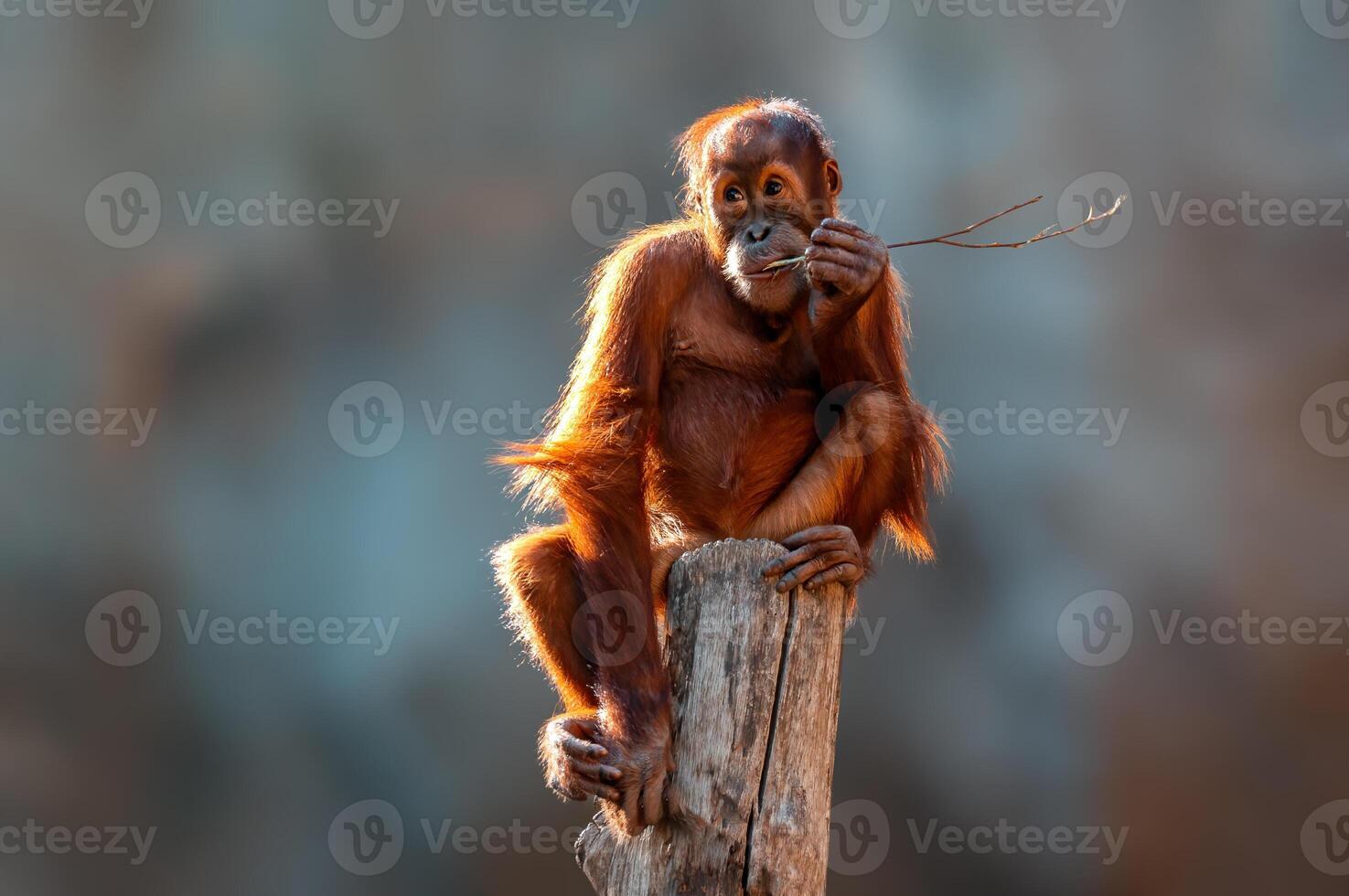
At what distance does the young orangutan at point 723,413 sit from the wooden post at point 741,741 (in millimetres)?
114

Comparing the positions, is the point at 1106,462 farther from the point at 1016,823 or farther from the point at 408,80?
the point at 408,80

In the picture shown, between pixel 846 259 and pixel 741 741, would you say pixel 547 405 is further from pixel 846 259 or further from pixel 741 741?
pixel 741 741

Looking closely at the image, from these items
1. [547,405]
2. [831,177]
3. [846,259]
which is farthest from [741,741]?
[547,405]

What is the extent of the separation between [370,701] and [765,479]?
9.18 ft

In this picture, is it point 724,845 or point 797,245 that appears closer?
point 724,845

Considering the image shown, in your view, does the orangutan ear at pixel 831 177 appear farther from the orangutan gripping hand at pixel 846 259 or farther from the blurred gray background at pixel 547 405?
the blurred gray background at pixel 547 405

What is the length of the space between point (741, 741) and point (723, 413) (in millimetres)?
947

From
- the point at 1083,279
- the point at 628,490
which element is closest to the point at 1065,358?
the point at 1083,279

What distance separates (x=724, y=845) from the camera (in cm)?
282

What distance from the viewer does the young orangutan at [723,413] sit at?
3.23m

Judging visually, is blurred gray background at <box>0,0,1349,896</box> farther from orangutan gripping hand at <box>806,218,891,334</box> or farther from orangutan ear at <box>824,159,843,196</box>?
orangutan gripping hand at <box>806,218,891,334</box>

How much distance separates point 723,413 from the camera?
11.5ft

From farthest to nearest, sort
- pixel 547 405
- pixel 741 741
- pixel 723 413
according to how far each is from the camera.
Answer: pixel 547 405
pixel 723 413
pixel 741 741

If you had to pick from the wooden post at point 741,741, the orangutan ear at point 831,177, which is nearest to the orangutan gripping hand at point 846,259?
the orangutan ear at point 831,177
